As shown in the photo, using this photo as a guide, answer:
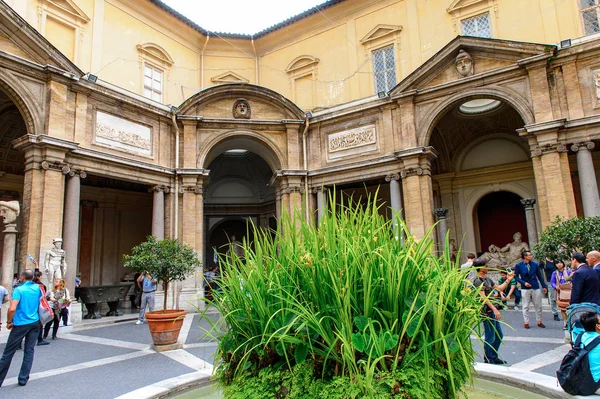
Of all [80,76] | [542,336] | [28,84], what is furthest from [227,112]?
[542,336]

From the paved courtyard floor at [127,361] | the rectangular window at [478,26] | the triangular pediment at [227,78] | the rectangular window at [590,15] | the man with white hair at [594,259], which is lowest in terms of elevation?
the paved courtyard floor at [127,361]

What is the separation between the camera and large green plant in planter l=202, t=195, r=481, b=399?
2295 mm

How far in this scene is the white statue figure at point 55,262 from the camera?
10618mm

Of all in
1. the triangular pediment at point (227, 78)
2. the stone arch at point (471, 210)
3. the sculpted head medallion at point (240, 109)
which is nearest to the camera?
the sculpted head medallion at point (240, 109)

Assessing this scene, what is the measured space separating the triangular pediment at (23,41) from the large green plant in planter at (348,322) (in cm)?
1271

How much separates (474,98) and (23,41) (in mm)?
14534

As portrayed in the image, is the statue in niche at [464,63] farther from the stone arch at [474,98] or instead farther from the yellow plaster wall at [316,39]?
the yellow plaster wall at [316,39]

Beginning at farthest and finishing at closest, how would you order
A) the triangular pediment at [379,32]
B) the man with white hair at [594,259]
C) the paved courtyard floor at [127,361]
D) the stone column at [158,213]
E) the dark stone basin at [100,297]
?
the triangular pediment at [379,32]
the stone column at [158,213]
the dark stone basin at [100,297]
the man with white hair at [594,259]
the paved courtyard floor at [127,361]

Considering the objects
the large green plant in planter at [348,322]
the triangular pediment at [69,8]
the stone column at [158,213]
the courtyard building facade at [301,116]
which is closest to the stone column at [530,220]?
the courtyard building facade at [301,116]

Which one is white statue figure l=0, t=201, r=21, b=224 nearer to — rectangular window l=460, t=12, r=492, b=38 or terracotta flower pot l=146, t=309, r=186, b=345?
terracotta flower pot l=146, t=309, r=186, b=345

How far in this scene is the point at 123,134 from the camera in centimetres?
1438

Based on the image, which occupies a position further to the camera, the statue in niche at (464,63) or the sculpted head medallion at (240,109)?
the sculpted head medallion at (240,109)

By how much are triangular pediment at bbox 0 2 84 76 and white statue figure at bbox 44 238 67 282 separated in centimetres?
560

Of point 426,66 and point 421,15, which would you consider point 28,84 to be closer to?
point 426,66
